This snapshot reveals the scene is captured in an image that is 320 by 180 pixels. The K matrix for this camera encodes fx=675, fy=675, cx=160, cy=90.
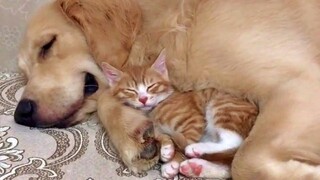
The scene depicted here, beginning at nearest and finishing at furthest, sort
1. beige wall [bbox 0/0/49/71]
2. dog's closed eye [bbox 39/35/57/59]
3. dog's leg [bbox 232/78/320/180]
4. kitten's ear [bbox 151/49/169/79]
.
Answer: dog's leg [bbox 232/78/320/180]
kitten's ear [bbox 151/49/169/79]
dog's closed eye [bbox 39/35/57/59]
beige wall [bbox 0/0/49/71]

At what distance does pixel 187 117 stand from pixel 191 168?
0.53 ft

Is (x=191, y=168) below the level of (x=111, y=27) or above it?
below

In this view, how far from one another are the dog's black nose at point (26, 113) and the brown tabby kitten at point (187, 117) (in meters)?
0.21

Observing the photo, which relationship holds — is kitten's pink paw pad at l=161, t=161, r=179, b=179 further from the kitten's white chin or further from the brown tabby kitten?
the kitten's white chin

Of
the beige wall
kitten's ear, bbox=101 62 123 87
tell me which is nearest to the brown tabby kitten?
kitten's ear, bbox=101 62 123 87

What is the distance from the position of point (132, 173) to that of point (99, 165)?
78 mm

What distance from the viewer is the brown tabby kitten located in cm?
146

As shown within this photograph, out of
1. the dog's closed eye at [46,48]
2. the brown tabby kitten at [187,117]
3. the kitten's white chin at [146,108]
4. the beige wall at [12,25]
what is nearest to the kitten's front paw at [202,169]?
the brown tabby kitten at [187,117]

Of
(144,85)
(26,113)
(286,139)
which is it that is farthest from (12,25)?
(286,139)

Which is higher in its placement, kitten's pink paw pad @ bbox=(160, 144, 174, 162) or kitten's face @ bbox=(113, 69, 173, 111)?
kitten's face @ bbox=(113, 69, 173, 111)

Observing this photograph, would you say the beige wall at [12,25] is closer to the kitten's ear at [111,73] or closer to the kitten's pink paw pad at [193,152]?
the kitten's ear at [111,73]

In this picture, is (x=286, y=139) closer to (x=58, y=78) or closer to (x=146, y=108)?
(x=146, y=108)

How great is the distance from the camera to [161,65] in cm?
164

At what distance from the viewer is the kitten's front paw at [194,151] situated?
1.46m
